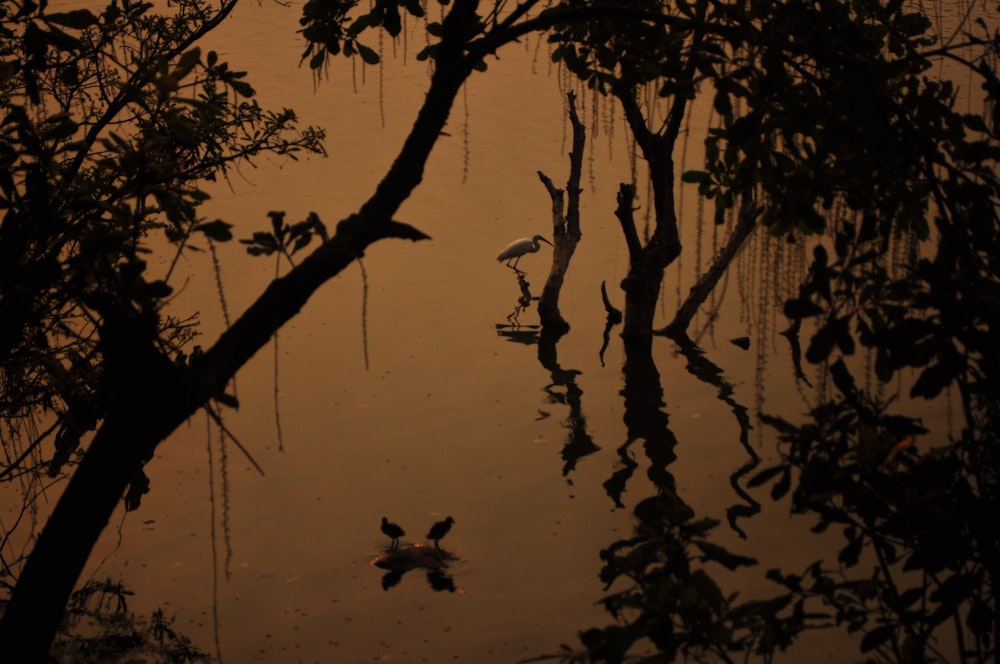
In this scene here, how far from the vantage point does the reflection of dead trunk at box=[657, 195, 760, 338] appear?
27.5 ft

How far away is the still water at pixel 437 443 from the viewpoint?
209 inches

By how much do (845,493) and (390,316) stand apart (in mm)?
7001

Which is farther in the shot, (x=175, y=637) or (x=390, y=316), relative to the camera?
(x=390, y=316)

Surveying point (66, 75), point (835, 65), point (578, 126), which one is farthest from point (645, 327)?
point (835, 65)

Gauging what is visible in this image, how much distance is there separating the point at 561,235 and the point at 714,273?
1.20 metres

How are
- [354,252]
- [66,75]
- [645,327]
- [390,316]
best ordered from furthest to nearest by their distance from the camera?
[390,316] < [645,327] < [66,75] < [354,252]

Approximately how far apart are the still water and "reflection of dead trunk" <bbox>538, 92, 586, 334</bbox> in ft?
0.72

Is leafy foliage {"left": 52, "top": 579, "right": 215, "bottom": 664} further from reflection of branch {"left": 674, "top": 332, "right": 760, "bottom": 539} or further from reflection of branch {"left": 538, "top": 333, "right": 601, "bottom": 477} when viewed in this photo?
reflection of branch {"left": 674, "top": 332, "right": 760, "bottom": 539}

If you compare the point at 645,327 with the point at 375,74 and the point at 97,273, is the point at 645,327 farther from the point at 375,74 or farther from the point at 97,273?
the point at 375,74

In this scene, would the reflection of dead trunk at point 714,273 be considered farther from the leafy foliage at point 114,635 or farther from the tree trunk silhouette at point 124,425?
the tree trunk silhouette at point 124,425

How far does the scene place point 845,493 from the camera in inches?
100

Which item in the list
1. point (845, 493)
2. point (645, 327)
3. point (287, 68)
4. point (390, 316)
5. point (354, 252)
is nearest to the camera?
point (845, 493)

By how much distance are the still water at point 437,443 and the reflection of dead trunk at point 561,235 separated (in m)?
0.22

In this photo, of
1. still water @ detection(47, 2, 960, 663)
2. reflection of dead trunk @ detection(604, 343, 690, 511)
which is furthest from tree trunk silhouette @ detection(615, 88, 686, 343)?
still water @ detection(47, 2, 960, 663)
